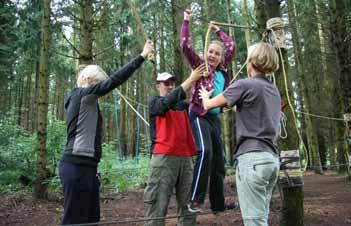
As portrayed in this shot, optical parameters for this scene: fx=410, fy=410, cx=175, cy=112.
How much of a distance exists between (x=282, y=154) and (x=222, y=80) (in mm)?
902

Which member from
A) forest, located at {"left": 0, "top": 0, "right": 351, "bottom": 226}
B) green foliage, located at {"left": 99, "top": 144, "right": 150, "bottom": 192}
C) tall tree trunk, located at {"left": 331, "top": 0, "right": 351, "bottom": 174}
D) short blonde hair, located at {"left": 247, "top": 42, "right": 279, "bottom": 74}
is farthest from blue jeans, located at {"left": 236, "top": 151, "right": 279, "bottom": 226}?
green foliage, located at {"left": 99, "top": 144, "right": 150, "bottom": 192}

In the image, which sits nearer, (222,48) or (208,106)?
(208,106)

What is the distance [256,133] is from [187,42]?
1.48 m

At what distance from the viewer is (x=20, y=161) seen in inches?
356

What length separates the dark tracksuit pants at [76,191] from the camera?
9.39ft

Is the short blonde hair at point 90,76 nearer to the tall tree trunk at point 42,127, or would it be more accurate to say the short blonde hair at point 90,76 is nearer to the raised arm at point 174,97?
the raised arm at point 174,97

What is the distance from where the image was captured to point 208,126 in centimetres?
364

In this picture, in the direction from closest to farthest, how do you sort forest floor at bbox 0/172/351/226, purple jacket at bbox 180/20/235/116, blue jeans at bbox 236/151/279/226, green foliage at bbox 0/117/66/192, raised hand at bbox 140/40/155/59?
blue jeans at bbox 236/151/279/226, raised hand at bbox 140/40/155/59, purple jacket at bbox 180/20/235/116, forest floor at bbox 0/172/351/226, green foliage at bbox 0/117/66/192

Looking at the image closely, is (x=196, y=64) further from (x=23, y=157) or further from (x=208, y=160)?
(x=23, y=157)

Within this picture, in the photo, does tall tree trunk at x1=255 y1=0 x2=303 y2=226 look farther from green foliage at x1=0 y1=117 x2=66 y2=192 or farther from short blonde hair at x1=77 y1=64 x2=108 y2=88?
A: green foliage at x1=0 y1=117 x2=66 y2=192

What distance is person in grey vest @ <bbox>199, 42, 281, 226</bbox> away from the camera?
251 cm

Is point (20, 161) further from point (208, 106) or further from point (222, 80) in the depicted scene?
point (208, 106)

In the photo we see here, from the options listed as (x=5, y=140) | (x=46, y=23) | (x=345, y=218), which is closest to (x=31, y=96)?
(x=5, y=140)

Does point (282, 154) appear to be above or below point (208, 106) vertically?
below
